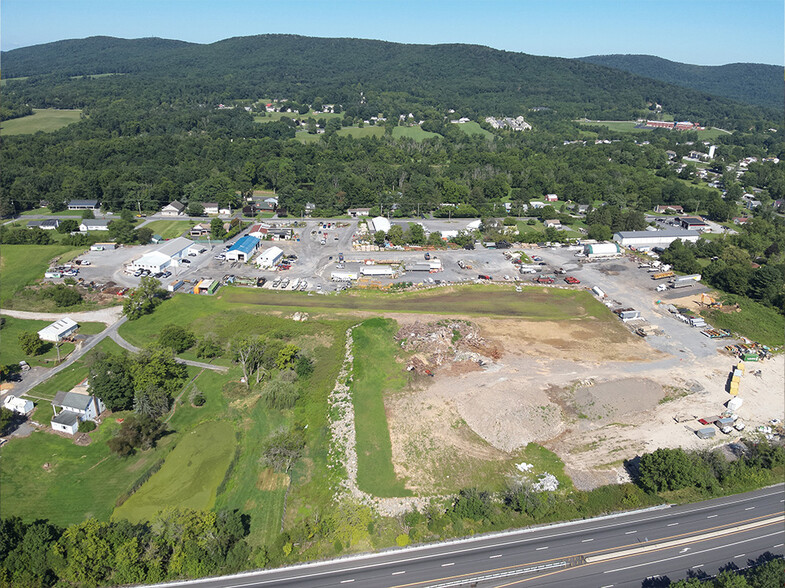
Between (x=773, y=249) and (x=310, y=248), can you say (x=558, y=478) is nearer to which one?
(x=310, y=248)

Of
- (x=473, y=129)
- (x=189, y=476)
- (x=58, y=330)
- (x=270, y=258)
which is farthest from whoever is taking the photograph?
(x=473, y=129)

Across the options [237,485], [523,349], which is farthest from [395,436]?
[523,349]

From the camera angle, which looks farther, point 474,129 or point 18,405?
point 474,129

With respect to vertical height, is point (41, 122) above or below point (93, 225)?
above

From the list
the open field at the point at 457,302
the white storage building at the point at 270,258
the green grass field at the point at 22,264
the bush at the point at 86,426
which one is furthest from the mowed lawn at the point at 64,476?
the white storage building at the point at 270,258

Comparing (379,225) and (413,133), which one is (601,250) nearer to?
(379,225)

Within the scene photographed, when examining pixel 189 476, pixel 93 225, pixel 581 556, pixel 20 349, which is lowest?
pixel 189 476

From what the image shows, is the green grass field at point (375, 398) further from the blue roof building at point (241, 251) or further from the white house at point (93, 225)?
the white house at point (93, 225)

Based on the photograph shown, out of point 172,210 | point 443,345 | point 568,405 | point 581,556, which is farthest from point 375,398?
point 172,210
